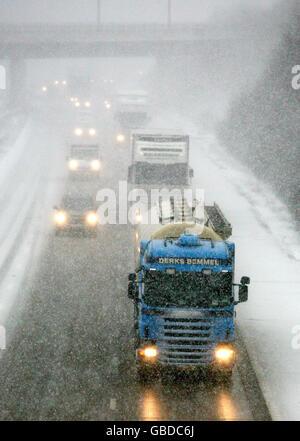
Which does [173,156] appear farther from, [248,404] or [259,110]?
[259,110]

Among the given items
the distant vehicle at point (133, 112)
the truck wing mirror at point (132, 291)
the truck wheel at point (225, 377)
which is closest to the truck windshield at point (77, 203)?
the truck wing mirror at point (132, 291)

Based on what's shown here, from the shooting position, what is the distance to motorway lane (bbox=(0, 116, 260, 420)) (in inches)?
553

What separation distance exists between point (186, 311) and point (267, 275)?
10766 millimetres

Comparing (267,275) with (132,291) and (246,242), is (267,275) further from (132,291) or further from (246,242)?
(132,291)

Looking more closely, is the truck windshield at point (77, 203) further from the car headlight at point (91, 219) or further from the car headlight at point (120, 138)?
the car headlight at point (120, 138)

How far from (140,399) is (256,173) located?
112 feet

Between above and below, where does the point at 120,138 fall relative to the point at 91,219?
above

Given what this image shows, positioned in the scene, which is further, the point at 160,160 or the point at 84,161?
the point at 84,161

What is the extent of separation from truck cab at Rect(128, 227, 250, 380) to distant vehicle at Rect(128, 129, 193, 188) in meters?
18.4

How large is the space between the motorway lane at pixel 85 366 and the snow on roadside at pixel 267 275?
106 centimetres

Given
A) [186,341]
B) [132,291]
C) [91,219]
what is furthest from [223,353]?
[91,219]

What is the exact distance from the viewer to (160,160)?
113 ft

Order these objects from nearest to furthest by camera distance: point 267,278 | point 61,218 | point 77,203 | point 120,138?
point 267,278 → point 61,218 → point 77,203 → point 120,138

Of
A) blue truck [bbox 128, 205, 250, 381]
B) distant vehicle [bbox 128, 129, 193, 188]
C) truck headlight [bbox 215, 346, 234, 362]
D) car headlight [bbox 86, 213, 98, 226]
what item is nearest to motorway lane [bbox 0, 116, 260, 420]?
blue truck [bbox 128, 205, 250, 381]
